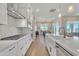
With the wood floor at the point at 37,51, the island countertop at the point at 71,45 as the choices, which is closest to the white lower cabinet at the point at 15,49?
the island countertop at the point at 71,45

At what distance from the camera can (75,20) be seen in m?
9.08

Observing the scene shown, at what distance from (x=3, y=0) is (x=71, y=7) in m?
3.03

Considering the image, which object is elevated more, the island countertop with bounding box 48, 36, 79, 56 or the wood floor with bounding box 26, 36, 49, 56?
the island countertop with bounding box 48, 36, 79, 56

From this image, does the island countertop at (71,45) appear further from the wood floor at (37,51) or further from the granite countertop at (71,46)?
the wood floor at (37,51)

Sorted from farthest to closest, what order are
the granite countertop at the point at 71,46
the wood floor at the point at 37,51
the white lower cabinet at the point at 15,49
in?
the wood floor at the point at 37,51, the white lower cabinet at the point at 15,49, the granite countertop at the point at 71,46

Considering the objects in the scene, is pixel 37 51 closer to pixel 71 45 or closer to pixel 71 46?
pixel 71 45

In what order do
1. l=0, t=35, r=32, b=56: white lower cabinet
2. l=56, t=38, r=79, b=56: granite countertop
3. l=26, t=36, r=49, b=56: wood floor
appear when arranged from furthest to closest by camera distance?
l=26, t=36, r=49, b=56: wood floor → l=0, t=35, r=32, b=56: white lower cabinet → l=56, t=38, r=79, b=56: granite countertop

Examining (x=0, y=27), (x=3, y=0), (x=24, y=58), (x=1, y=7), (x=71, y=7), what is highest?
(x=71, y=7)

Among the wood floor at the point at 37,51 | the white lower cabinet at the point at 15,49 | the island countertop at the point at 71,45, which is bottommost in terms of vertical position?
the wood floor at the point at 37,51

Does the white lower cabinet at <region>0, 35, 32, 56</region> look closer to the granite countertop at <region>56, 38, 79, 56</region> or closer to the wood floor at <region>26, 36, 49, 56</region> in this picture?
the granite countertop at <region>56, 38, 79, 56</region>

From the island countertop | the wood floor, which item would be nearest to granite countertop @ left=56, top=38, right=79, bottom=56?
the island countertop

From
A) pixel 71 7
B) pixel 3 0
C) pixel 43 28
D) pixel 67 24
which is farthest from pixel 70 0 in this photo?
pixel 43 28

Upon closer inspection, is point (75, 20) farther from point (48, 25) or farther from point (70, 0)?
point (48, 25)

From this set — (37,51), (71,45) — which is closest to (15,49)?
(71,45)
